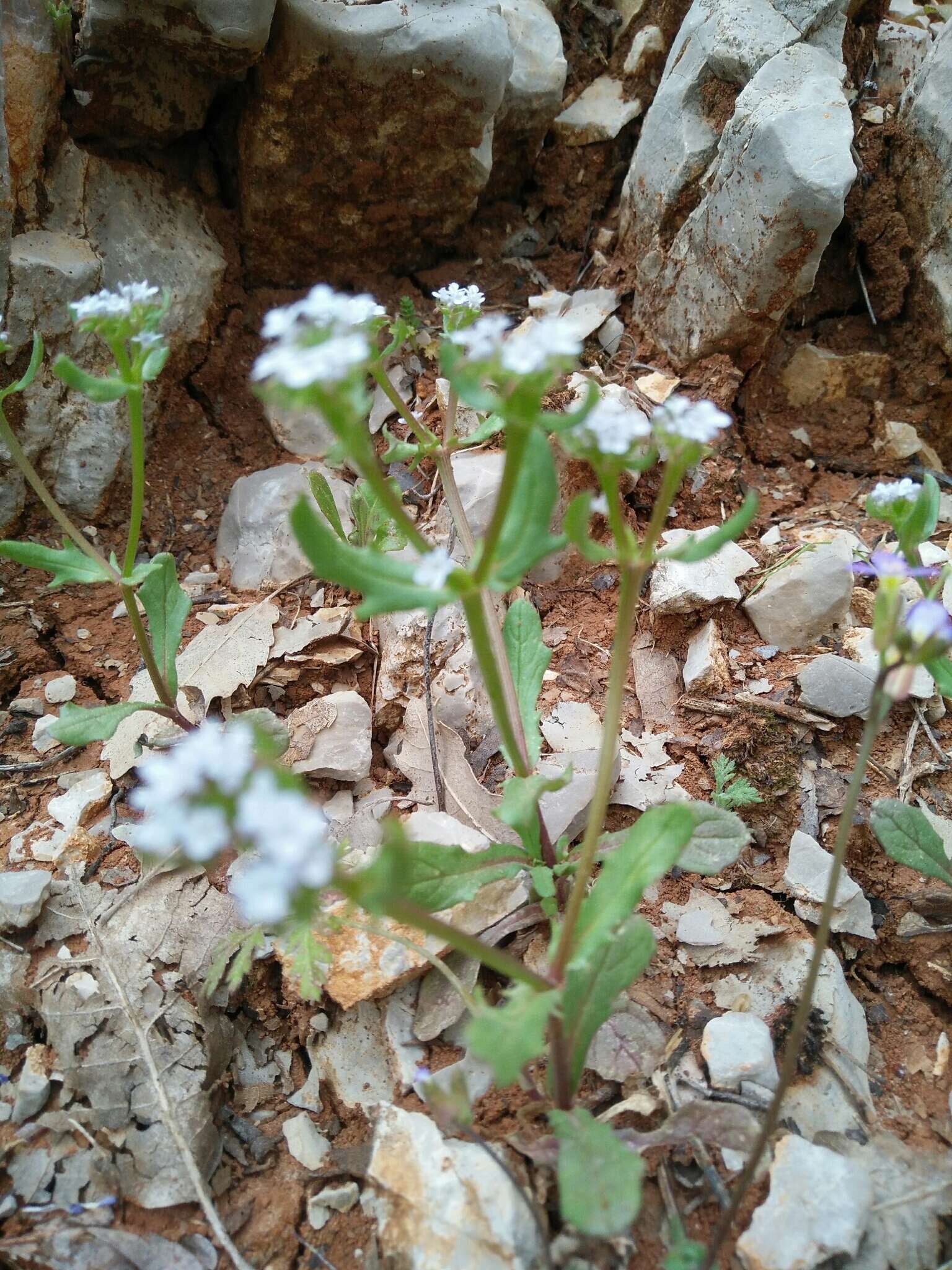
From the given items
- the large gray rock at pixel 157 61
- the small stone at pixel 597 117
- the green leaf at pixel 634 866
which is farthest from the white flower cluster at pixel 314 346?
the small stone at pixel 597 117

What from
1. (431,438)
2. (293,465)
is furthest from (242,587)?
(431,438)

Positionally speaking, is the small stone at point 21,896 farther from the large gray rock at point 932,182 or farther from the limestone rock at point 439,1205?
the large gray rock at point 932,182

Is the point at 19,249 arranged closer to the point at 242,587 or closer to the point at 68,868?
the point at 242,587

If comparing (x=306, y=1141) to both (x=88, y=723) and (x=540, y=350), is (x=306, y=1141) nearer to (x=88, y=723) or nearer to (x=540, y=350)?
(x=88, y=723)

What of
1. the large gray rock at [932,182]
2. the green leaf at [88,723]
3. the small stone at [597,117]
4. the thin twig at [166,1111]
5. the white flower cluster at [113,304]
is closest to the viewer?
the thin twig at [166,1111]

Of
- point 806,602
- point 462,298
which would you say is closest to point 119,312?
point 462,298

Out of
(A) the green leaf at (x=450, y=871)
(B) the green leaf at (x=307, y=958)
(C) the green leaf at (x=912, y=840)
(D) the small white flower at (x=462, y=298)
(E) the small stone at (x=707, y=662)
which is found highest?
(D) the small white flower at (x=462, y=298)
